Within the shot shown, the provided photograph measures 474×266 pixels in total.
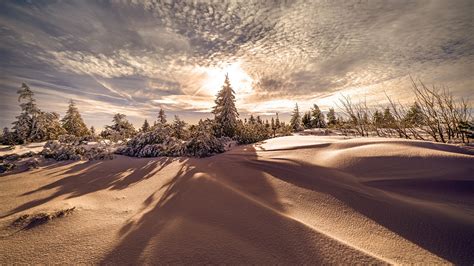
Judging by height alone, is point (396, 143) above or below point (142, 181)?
above

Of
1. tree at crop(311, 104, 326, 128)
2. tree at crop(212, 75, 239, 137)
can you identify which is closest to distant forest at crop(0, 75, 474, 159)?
tree at crop(212, 75, 239, 137)

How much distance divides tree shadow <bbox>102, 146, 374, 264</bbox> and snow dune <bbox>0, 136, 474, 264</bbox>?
0.04 ft

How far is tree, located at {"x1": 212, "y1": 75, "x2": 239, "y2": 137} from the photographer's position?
12.0 m

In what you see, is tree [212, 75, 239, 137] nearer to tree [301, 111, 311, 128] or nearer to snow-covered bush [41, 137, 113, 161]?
snow-covered bush [41, 137, 113, 161]

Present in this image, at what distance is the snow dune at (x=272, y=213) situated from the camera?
1.46m

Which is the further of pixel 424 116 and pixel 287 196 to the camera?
pixel 424 116

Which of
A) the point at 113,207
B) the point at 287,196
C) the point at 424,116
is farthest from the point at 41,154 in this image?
the point at 424,116

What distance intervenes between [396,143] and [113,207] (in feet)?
18.5

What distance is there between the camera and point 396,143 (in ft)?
12.0

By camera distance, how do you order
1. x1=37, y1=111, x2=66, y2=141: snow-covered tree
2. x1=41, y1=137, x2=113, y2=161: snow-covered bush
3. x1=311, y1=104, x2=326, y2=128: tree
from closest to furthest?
x1=41, y1=137, x2=113, y2=161: snow-covered bush, x1=37, y1=111, x2=66, y2=141: snow-covered tree, x1=311, y1=104, x2=326, y2=128: tree

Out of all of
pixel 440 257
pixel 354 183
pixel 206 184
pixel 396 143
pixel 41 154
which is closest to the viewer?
pixel 440 257

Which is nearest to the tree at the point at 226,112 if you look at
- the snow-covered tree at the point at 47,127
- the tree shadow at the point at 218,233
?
the tree shadow at the point at 218,233

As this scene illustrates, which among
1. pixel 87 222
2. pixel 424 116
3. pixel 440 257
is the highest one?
pixel 424 116

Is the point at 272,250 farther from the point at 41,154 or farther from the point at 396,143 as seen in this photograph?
the point at 41,154
